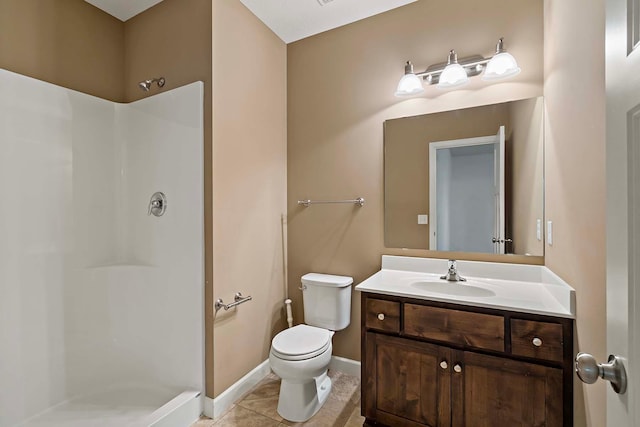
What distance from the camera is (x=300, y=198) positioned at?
7.82 feet

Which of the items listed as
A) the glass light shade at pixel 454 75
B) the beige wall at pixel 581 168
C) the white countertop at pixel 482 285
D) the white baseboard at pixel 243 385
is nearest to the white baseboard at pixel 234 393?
the white baseboard at pixel 243 385

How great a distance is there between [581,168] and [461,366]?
3.29 ft

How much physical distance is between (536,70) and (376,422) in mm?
2204

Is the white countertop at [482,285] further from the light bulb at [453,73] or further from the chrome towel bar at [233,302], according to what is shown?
the light bulb at [453,73]

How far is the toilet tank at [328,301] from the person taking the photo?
2039mm

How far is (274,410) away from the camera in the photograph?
179 cm

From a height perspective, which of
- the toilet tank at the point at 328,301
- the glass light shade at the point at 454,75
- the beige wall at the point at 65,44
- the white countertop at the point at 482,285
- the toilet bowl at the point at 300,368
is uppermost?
the beige wall at the point at 65,44

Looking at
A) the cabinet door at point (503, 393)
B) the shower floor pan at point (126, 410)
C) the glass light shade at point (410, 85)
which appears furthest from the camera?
the glass light shade at point (410, 85)

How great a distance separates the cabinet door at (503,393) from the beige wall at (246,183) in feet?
4.34

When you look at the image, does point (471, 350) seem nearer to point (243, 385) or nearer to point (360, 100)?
point (243, 385)

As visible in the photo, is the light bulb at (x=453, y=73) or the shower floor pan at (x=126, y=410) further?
the light bulb at (x=453, y=73)

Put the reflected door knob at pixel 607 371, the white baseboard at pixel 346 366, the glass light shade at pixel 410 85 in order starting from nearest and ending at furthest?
the reflected door knob at pixel 607 371, the glass light shade at pixel 410 85, the white baseboard at pixel 346 366

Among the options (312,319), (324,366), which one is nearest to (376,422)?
(324,366)

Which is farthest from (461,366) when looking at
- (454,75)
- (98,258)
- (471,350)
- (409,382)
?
(98,258)
